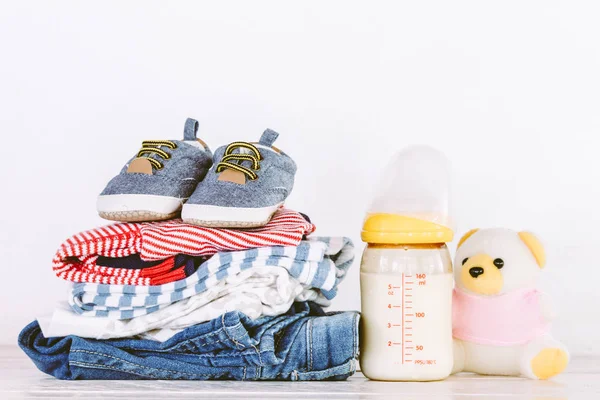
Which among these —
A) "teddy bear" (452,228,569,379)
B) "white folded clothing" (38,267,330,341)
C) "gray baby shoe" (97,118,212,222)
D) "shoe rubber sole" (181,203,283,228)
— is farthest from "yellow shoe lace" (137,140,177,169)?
"teddy bear" (452,228,569,379)

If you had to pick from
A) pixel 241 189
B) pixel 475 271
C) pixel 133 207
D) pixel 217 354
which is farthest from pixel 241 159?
pixel 475 271

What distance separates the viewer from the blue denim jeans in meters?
1.26

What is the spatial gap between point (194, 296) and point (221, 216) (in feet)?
0.42

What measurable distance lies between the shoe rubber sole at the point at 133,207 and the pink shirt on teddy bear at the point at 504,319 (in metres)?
0.53

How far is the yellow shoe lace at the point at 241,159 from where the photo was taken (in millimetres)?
1314

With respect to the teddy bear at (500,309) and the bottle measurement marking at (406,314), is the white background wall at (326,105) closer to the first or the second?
the teddy bear at (500,309)

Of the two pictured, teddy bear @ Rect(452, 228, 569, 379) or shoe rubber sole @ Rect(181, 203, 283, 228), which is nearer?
shoe rubber sole @ Rect(181, 203, 283, 228)

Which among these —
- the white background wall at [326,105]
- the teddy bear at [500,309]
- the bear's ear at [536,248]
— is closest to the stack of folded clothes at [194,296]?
the teddy bear at [500,309]

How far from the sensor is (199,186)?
1.33 m

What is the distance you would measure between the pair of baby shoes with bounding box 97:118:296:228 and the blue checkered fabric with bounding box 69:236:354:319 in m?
0.05

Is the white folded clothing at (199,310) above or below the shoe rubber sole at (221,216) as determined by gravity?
below

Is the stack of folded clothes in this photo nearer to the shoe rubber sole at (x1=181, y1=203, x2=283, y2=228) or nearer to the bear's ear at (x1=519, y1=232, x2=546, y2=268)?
the shoe rubber sole at (x1=181, y1=203, x2=283, y2=228)

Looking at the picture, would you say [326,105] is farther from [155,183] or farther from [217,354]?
[217,354]

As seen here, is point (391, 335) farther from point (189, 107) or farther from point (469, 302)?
point (189, 107)
